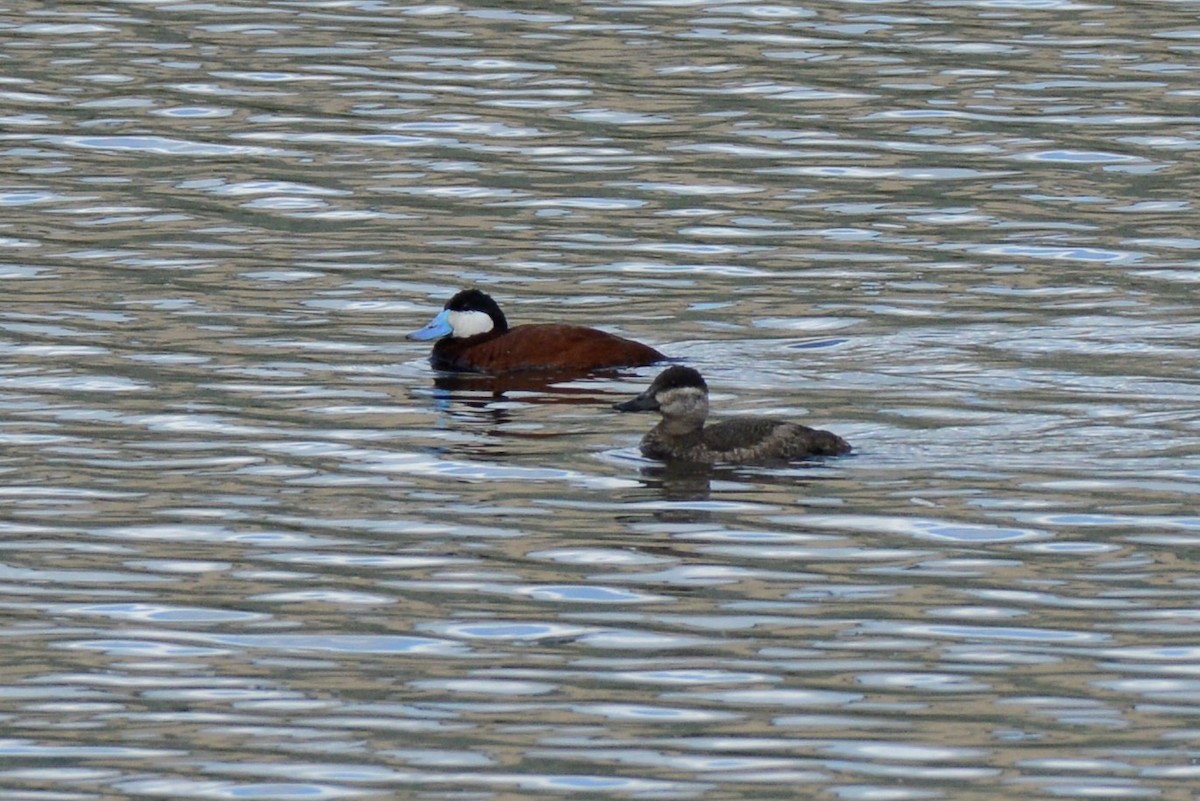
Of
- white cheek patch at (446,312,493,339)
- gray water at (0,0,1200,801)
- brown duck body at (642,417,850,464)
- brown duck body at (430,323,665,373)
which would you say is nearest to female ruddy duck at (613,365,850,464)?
brown duck body at (642,417,850,464)

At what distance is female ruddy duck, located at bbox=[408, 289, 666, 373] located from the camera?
15000 millimetres

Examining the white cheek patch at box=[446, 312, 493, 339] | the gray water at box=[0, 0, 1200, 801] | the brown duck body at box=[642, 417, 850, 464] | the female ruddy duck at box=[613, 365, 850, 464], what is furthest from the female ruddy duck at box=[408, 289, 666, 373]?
the brown duck body at box=[642, 417, 850, 464]

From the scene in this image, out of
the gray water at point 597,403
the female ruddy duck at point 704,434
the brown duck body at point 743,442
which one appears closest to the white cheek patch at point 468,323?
the gray water at point 597,403

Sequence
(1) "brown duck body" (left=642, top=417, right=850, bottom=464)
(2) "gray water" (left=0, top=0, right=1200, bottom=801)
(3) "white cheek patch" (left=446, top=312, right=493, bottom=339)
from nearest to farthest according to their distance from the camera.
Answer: (2) "gray water" (left=0, top=0, right=1200, bottom=801)
(1) "brown duck body" (left=642, top=417, right=850, bottom=464)
(3) "white cheek patch" (left=446, top=312, right=493, bottom=339)

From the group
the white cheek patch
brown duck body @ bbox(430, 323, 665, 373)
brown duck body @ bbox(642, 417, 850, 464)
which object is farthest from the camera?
the white cheek patch

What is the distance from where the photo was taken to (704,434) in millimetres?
12734

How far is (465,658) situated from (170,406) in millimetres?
4876

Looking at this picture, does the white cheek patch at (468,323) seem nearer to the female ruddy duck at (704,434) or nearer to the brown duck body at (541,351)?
the brown duck body at (541,351)

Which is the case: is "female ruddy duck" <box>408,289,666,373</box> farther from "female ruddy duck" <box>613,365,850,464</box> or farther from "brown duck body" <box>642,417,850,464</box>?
"brown duck body" <box>642,417,850,464</box>

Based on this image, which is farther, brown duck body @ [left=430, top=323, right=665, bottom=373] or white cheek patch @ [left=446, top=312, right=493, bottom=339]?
white cheek patch @ [left=446, top=312, right=493, bottom=339]

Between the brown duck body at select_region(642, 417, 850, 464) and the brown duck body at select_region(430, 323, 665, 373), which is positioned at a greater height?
the brown duck body at select_region(642, 417, 850, 464)

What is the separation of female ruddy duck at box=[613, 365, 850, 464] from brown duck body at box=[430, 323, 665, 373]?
1.57m

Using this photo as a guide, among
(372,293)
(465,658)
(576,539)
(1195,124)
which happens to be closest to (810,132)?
(1195,124)

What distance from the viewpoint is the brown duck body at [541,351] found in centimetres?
1499
